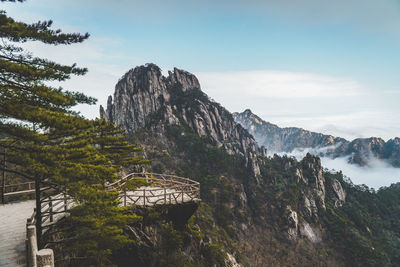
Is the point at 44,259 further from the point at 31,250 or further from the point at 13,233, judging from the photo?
the point at 13,233

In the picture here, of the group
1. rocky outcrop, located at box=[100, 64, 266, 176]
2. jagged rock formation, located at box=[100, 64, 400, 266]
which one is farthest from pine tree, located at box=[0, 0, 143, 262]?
rocky outcrop, located at box=[100, 64, 266, 176]

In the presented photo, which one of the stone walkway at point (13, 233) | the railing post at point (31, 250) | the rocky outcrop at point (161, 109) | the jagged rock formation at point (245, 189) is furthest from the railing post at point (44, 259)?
the rocky outcrop at point (161, 109)

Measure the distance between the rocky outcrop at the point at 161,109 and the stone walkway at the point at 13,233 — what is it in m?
81.9

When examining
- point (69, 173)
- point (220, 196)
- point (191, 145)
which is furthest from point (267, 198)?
point (69, 173)

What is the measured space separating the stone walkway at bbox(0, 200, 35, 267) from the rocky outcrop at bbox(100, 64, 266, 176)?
3224 inches

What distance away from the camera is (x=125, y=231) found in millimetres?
15141

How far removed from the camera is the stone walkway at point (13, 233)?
860 cm

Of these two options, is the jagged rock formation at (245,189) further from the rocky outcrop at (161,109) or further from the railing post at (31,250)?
the railing post at (31,250)

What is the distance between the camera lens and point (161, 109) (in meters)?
105

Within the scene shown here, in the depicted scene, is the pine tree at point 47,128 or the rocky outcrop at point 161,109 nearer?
the pine tree at point 47,128

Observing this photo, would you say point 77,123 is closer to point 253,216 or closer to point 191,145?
point 253,216

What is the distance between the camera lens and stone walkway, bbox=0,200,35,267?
28.2 ft

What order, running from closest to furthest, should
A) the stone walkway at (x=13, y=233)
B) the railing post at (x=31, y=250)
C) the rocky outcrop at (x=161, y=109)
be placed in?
the railing post at (x=31, y=250) → the stone walkway at (x=13, y=233) → the rocky outcrop at (x=161, y=109)

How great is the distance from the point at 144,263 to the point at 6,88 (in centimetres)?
1278
